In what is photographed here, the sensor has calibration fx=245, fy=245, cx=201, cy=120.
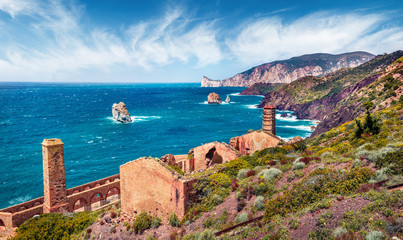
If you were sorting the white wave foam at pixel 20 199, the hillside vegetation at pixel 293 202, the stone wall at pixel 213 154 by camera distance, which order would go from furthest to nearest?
the white wave foam at pixel 20 199 → the stone wall at pixel 213 154 → the hillside vegetation at pixel 293 202

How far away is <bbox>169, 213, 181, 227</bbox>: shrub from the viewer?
45.1 feet

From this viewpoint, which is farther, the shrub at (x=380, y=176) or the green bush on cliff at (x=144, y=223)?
the green bush on cliff at (x=144, y=223)

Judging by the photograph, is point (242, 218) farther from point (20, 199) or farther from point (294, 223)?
point (20, 199)

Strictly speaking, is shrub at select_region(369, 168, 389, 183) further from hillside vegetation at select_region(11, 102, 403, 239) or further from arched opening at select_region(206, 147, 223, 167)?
arched opening at select_region(206, 147, 223, 167)

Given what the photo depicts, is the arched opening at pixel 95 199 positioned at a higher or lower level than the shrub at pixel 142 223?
lower

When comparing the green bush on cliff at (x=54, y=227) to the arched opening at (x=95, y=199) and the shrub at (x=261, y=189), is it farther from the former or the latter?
the shrub at (x=261, y=189)

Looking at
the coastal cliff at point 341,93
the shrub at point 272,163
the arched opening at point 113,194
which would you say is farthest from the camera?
the coastal cliff at point 341,93

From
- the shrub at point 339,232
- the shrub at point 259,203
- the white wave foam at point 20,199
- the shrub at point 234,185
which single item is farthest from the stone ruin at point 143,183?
the white wave foam at point 20,199

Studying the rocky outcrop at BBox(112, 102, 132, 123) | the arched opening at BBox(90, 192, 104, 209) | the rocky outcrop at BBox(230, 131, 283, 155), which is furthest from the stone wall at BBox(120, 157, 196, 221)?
the rocky outcrop at BBox(112, 102, 132, 123)

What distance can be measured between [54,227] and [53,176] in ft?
17.9

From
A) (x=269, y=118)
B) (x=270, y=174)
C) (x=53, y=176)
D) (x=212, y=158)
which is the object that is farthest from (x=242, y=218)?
(x=53, y=176)

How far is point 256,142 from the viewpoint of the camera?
24.7m

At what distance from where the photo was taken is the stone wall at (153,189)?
46.3 feet

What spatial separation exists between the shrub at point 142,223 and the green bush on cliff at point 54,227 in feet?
17.3
